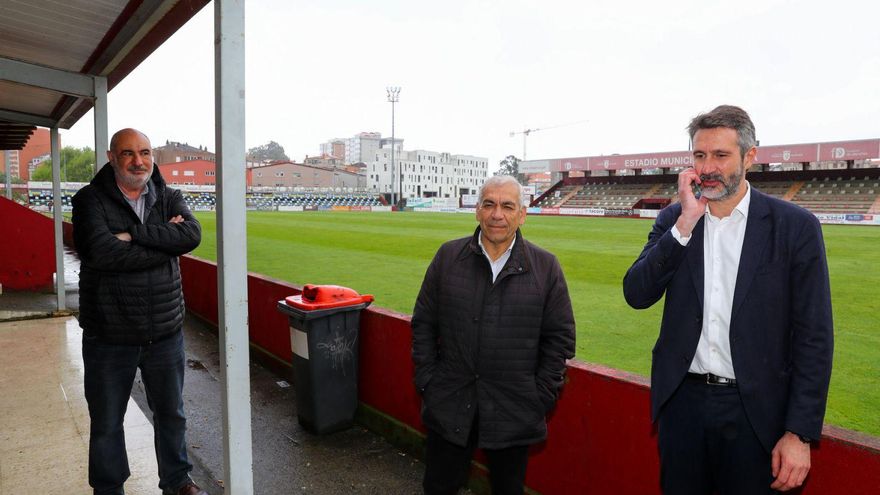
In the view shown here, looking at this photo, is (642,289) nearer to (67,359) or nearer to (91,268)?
(91,268)

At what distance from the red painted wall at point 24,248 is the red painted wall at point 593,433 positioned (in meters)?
7.39

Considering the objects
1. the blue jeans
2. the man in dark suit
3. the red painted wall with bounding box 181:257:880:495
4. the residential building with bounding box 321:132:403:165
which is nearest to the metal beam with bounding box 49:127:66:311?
the red painted wall with bounding box 181:257:880:495

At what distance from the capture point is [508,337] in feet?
7.65

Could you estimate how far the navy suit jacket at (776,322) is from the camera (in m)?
1.74

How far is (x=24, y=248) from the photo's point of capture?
9875 mm

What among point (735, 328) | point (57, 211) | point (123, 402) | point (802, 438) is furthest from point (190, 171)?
point (802, 438)

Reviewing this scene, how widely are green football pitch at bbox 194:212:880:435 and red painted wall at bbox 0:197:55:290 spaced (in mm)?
3981

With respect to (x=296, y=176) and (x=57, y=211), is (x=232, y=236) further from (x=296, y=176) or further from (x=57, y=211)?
(x=296, y=176)

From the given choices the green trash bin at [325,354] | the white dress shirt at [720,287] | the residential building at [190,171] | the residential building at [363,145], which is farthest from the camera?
the residential building at [363,145]

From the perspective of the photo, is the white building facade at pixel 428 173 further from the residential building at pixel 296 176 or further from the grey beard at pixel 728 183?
the grey beard at pixel 728 183

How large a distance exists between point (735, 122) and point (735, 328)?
0.69 meters

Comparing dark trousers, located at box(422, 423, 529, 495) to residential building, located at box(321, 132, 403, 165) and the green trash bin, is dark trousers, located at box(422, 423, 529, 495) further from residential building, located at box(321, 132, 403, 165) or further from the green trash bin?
residential building, located at box(321, 132, 403, 165)

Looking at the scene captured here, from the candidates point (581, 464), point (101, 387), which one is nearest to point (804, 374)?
point (581, 464)

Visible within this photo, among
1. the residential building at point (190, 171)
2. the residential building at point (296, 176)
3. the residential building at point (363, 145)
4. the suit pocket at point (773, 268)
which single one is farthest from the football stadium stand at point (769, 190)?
the residential building at point (363, 145)
